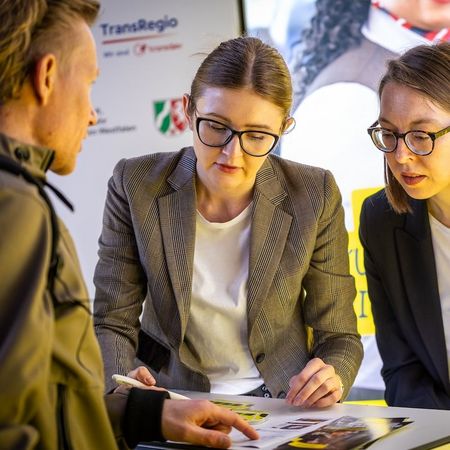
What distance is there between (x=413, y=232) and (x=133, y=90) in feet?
8.91

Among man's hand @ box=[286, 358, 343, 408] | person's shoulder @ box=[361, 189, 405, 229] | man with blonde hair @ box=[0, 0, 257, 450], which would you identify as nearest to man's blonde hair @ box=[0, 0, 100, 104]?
man with blonde hair @ box=[0, 0, 257, 450]

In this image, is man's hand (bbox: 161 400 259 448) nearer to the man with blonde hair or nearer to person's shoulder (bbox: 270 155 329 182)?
the man with blonde hair

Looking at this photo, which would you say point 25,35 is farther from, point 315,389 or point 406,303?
point 406,303

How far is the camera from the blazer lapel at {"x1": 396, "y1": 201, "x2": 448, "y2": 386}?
246 centimetres

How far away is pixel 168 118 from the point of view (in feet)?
15.9

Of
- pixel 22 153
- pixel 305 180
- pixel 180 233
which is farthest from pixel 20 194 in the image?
pixel 305 180

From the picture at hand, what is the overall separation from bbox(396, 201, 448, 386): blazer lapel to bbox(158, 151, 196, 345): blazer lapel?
67cm

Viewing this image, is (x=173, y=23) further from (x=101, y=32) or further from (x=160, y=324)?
(x=160, y=324)

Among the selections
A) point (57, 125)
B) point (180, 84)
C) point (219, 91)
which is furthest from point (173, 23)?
point (57, 125)

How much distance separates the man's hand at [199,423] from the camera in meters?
1.50

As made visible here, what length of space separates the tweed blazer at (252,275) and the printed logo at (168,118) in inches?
94.8

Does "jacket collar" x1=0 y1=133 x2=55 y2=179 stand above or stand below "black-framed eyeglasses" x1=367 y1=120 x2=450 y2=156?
below

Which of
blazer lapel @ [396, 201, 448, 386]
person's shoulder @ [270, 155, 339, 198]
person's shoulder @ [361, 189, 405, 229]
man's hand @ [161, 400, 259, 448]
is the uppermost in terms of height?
person's shoulder @ [270, 155, 339, 198]

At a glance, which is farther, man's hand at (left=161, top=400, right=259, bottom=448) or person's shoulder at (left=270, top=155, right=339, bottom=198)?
person's shoulder at (left=270, top=155, right=339, bottom=198)
